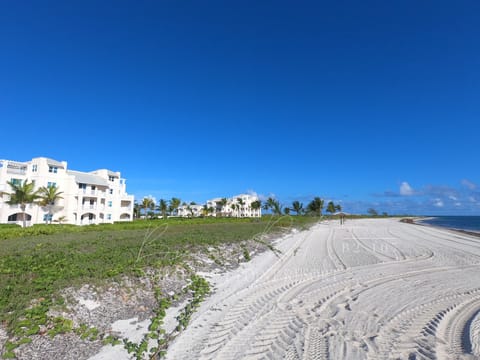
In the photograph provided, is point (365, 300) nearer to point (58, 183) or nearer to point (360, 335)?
point (360, 335)

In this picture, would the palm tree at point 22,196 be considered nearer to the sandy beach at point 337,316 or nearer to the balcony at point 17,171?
the balcony at point 17,171

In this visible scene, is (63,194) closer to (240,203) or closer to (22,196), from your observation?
(22,196)

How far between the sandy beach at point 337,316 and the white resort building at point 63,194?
32465 mm

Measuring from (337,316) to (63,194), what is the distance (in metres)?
37.4

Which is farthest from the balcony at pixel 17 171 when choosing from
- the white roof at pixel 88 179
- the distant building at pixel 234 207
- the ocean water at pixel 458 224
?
the ocean water at pixel 458 224

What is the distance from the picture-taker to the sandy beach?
370cm

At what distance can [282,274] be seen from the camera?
26.9ft

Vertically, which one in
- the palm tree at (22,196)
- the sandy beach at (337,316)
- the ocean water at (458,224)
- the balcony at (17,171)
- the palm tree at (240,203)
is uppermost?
the balcony at (17,171)

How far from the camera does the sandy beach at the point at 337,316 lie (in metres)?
3.70

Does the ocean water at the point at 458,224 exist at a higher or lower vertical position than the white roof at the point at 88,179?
lower

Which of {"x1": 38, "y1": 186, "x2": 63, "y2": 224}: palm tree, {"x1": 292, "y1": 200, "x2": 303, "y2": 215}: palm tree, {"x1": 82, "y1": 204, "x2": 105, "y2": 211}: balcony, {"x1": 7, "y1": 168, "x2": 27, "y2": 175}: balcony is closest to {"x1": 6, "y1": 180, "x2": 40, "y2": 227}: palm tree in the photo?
{"x1": 38, "y1": 186, "x2": 63, "y2": 224}: palm tree

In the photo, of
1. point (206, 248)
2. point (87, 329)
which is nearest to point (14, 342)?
point (87, 329)

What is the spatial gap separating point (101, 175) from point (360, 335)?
44353 mm

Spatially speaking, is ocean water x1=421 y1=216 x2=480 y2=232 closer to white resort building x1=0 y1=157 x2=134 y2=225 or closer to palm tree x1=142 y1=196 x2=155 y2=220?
white resort building x1=0 y1=157 x2=134 y2=225
